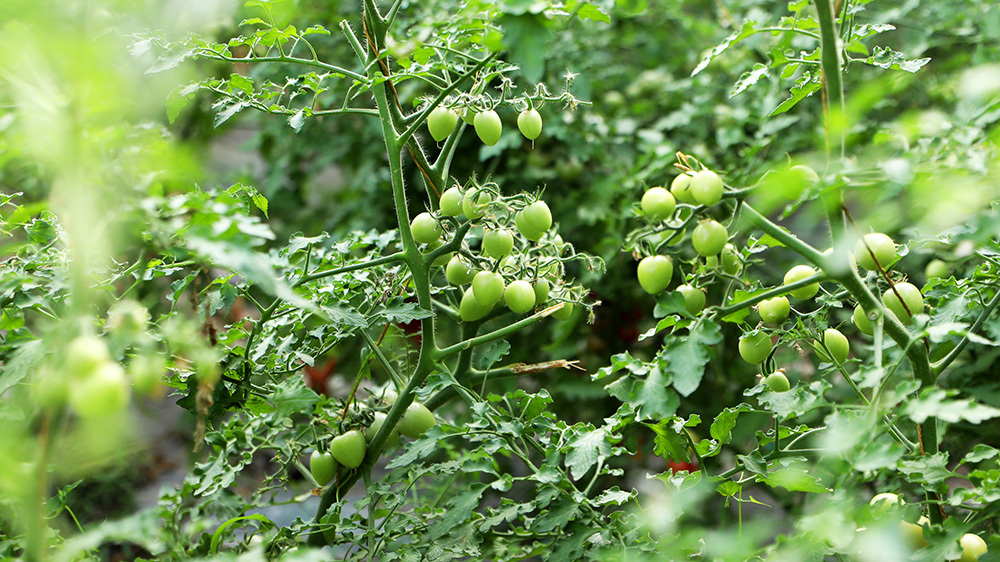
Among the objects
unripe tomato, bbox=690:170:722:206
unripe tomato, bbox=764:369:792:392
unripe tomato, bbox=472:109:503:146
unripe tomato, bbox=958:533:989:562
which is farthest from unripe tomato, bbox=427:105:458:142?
unripe tomato, bbox=958:533:989:562

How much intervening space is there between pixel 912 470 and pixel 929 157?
22 cm

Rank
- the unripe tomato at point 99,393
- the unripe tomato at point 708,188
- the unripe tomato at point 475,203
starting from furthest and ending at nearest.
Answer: the unripe tomato at point 475,203 → the unripe tomato at point 708,188 → the unripe tomato at point 99,393

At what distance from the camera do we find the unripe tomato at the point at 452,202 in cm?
66

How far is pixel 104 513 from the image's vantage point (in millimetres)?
1639


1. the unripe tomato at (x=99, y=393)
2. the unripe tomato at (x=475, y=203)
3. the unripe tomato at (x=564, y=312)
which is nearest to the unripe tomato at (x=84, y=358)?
the unripe tomato at (x=99, y=393)

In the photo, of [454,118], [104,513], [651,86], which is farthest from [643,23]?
[104,513]

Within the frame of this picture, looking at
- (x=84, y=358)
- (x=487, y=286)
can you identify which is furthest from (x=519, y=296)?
(x=84, y=358)

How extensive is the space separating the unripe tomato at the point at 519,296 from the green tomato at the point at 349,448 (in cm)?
20

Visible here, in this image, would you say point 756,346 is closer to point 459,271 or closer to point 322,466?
point 459,271

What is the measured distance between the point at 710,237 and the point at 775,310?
0.11m

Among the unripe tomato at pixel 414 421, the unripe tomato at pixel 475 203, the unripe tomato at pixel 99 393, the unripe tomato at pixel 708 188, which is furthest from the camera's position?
the unripe tomato at pixel 414 421

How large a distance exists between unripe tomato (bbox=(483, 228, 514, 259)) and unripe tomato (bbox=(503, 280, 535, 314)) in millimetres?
32

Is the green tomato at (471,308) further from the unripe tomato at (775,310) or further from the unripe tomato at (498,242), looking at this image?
the unripe tomato at (775,310)

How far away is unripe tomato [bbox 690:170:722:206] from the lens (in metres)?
0.53
